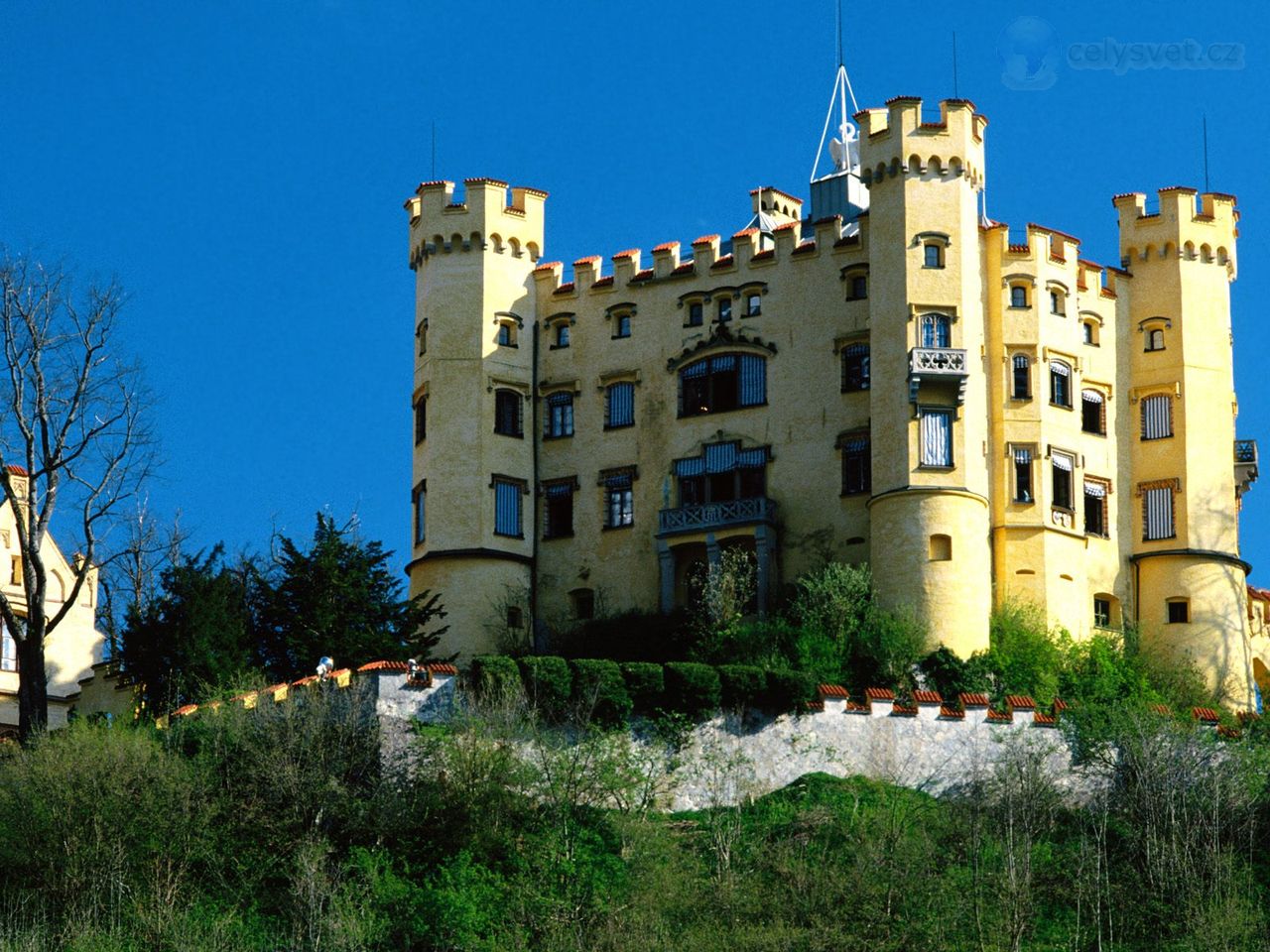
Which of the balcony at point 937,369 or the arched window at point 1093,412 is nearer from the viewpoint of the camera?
the balcony at point 937,369

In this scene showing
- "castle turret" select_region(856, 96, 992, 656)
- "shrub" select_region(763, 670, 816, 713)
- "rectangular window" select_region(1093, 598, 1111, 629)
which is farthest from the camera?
"rectangular window" select_region(1093, 598, 1111, 629)

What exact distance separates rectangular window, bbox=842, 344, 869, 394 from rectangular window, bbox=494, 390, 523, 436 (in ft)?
28.9

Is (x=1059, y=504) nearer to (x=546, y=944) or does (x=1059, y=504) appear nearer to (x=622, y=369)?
(x=622, y=369)

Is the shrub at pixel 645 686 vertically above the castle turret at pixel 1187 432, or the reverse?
the castle turret at pixel 1187 432

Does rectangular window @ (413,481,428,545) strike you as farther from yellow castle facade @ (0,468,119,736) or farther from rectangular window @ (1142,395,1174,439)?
rectangular window @ (1142,395,1174,439)

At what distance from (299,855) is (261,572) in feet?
57.4

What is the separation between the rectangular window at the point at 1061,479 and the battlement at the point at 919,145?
23.5 feet

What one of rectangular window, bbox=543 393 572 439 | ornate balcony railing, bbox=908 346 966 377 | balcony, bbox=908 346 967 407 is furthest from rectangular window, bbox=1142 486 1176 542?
rectangular window, bbox=543 393 572 439

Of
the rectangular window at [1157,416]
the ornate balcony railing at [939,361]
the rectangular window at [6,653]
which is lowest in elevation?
the rectangular window at [6,653]

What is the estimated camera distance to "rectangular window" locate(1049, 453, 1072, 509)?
7456 centimetres

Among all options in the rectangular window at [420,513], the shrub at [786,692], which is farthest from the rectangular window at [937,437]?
the rectangular window at [420,513]

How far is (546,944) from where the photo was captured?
179 feet

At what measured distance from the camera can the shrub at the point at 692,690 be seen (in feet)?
203

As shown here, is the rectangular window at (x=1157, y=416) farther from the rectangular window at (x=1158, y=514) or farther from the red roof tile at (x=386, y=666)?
the red roof tile at (x=386, y=666)
